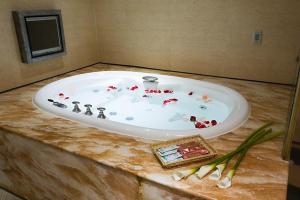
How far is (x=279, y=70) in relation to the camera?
2.27m

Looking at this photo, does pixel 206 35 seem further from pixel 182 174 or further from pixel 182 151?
pixel 182 174

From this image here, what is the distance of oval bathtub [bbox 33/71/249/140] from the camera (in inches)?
71.9

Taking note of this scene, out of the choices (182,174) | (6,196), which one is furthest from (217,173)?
(6,196)

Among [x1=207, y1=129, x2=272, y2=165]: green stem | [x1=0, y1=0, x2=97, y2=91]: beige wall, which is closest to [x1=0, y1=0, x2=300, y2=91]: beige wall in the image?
[x1=0, y1=0, x2=97, y2=91]: beige wall

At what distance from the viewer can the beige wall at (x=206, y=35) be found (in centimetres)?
217

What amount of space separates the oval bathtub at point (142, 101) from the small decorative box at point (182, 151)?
29 centimetres

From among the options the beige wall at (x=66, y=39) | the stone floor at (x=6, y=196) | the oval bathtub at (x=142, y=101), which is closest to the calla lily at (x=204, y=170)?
the oval bathtub at (x=142, y=101)

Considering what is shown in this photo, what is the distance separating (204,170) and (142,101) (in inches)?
53.3

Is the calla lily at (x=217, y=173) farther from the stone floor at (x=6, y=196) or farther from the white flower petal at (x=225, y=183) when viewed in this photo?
the stone floor at (x=6, y=196)

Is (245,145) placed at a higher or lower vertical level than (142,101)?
higher

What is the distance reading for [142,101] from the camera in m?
2.42

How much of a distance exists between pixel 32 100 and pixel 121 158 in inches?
45.9

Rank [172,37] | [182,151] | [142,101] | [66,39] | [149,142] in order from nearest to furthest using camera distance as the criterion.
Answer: [182,151]
[149,142]
[142,101]
[172,37]
[66,39]

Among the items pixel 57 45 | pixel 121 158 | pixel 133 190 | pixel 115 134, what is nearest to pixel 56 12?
pixel 57 45
